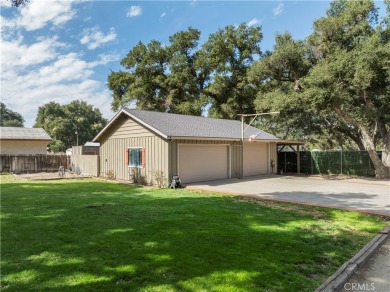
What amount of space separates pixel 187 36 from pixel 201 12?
42.9ft

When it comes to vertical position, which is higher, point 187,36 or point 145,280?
point 187,36

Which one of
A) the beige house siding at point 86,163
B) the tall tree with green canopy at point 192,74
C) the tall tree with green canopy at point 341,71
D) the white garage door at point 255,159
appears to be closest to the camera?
the tall tree with green canopy at point 341,71

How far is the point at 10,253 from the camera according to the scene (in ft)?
14.4

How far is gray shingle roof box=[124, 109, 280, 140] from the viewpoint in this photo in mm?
13905

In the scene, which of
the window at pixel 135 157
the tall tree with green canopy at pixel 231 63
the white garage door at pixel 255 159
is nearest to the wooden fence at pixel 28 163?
the window at pixel 135 157

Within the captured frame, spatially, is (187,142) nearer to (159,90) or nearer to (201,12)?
(201,12)

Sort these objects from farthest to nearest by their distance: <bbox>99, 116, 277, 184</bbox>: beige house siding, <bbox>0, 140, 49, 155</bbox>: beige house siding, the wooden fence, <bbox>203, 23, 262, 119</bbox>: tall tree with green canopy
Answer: <bbox>203, 23, 262, 119</bbox>: tall tree with green canopy → <bbox>0, 140, 49, 155</bbox>: beige house siding → the wooden fence → <bbox>99, 116, 277, 184</bbox>: beige house siding

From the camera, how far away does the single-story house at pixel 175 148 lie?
13602 millimetres

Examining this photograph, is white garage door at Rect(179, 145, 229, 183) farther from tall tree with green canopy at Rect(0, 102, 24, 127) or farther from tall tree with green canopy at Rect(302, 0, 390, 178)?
tall tree with green canopy at Rect(0, 102, 24, 127)

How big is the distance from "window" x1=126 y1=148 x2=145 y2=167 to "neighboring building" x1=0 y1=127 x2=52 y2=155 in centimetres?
1266

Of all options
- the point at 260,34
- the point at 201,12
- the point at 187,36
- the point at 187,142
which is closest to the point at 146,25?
the point at 201,12

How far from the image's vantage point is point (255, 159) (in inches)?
745

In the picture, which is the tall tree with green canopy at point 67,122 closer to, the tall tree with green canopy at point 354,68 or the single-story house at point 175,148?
the single-story house at point 175,148

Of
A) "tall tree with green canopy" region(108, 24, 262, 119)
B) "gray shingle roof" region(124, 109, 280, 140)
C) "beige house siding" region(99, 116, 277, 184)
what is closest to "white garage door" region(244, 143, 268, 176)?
"gray shingle roof" region(124, 109, 280, 140)
